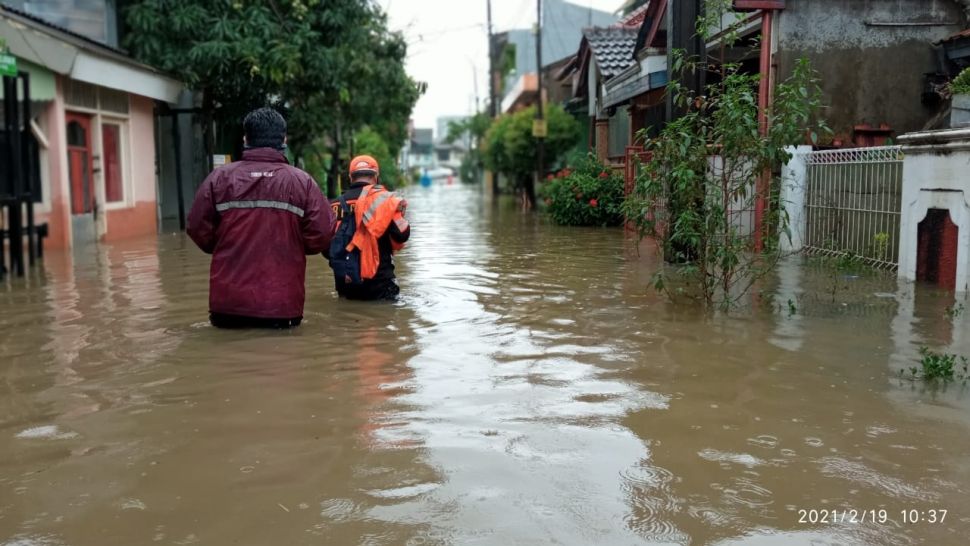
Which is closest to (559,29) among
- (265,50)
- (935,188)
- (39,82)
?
(265,50)

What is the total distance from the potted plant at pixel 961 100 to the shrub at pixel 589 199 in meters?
→ 7.58

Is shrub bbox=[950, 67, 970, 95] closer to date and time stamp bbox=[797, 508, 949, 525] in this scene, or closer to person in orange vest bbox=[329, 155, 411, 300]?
person in orange vest bbox=[329, 155, 411, 300]

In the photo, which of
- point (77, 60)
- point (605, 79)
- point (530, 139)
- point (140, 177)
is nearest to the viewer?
point (77, 60)

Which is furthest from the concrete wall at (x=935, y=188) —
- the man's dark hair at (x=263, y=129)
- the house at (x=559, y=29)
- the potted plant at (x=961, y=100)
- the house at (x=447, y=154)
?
the house at (x=447, y=154)

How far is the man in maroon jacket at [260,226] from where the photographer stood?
6402 mm

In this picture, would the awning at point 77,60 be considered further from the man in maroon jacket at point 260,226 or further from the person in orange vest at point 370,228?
the man in maroon jacket at point 260,226

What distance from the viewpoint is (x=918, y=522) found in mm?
3281

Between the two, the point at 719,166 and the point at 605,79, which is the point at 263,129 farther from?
the point at 605,79

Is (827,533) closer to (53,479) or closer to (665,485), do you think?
(665,485)

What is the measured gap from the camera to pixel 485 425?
14.7ft

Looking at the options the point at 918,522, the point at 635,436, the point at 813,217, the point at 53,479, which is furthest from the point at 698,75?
the point at 53,479

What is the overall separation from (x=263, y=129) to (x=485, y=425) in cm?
317

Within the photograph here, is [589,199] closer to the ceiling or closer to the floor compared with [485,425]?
closer to the ceiling

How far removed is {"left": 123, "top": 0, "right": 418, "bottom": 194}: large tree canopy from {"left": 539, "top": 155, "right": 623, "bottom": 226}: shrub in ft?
16.8
